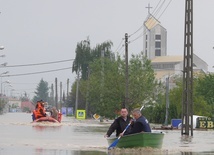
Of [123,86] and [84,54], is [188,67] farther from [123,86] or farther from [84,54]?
[84,54]

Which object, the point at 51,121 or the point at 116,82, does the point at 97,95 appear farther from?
the point at 51,121

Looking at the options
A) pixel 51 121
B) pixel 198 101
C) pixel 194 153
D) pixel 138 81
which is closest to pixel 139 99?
pixel 138 81

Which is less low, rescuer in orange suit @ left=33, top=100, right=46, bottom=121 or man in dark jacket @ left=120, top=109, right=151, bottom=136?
rescuer in orange suit @ left=33, top=100, right=46, bottom=121

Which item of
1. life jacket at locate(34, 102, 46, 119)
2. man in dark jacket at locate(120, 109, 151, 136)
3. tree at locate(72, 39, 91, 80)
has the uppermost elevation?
tree at locate(72, 39, 91, 80)

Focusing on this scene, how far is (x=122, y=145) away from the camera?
24.2m

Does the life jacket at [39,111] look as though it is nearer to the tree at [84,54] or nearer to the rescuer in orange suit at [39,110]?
the rescuer in orange suit at [39,110]

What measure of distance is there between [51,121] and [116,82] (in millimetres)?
21596

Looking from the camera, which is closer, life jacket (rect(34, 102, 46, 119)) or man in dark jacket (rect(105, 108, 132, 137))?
man in dark jacket (rect(105, 108, 132, 137))

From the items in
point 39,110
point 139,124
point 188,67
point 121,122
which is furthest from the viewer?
point 39,110

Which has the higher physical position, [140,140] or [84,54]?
[84,54]

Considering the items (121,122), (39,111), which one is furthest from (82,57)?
(121,122)

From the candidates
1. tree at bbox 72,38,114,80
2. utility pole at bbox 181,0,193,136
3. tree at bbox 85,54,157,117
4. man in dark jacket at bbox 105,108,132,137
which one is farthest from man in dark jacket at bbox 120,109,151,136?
tree at bbox 72,38,114,80

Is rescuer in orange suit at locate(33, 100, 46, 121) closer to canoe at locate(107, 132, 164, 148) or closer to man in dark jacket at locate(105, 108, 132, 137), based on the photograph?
man in dark jacket at locate(105, 108, 132, 137)

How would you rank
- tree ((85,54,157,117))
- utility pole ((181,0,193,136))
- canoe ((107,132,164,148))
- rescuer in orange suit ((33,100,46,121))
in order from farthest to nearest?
tree ((85,54,157,117)), rescuer in orange suit ((33,100,46,121)), utility pole ((181,0,193,136)), canoe ((107,132,164,148))
